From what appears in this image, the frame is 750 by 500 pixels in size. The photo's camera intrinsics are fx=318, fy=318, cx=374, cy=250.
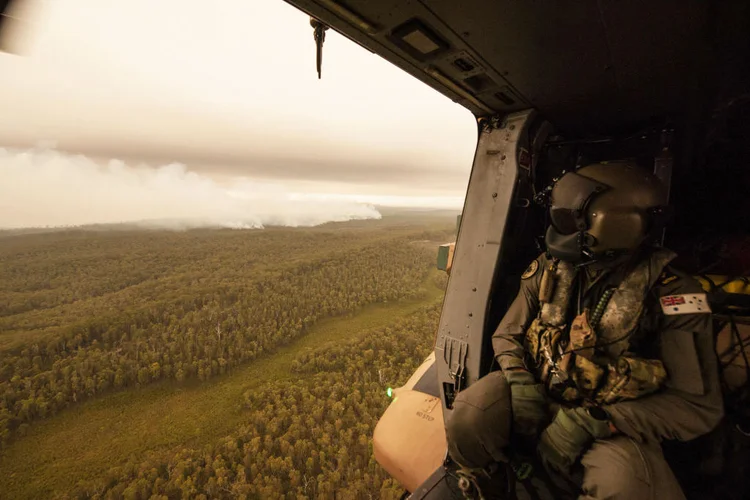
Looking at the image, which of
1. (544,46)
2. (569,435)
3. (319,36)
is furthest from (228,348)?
(544,46)

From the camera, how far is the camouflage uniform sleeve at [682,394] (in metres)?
1.45

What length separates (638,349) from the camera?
1745mm

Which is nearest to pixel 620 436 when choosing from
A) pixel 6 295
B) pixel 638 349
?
pixel 638 349

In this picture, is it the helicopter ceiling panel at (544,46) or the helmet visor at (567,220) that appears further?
the helmet visor at (567,220)

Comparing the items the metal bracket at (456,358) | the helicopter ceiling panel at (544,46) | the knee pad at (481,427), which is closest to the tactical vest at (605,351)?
the knee pad at (481,427)

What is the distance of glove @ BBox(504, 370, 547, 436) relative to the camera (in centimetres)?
166

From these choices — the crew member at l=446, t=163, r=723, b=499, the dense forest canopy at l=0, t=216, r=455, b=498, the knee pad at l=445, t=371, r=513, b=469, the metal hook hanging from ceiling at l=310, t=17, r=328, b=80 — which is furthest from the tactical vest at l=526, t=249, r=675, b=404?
the dense forest canopy at l=0, t=216, r=455, b=498

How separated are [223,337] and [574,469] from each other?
105 feet

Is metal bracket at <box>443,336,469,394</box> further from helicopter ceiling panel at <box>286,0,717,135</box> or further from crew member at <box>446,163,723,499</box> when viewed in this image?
helicopter ceiling panel at <box>286,0,717,135</box>

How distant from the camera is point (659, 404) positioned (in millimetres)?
1505

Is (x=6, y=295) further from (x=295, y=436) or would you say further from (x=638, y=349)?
(x=638, y=349)

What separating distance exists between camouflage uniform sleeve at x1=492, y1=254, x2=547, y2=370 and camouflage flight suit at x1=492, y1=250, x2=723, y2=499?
1.24ft

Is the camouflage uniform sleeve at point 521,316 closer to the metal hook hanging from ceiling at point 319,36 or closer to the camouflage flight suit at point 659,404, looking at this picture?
the camouflage flight suit at point 659,404

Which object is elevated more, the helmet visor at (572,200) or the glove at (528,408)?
Answer: the helmet visor at (572,200)
